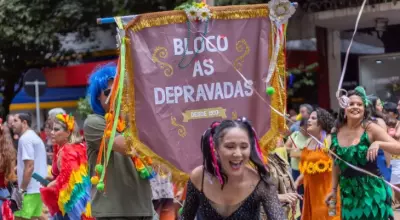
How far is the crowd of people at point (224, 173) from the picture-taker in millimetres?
4531

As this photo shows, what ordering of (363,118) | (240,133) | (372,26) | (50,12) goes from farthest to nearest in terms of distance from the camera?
(50,12)
(372,26)
(363,118)
(240,133)

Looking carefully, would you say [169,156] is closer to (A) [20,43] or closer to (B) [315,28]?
(B) [315,28]

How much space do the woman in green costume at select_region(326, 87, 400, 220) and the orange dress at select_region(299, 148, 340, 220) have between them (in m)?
1.95

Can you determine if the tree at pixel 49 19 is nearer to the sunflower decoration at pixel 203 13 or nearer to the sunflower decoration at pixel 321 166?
the sunflower decoration at pixel 321 166

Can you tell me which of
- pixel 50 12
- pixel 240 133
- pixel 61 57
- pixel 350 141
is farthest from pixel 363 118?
pixel 61 57

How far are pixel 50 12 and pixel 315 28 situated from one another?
6.25 meters

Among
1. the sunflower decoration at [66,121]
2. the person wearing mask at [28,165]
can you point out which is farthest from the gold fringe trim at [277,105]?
the person wearing mask at [28,165]

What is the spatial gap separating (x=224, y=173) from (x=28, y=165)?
18.6 feet

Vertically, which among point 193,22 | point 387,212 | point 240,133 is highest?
point 193,22

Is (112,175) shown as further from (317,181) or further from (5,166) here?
(317,181)

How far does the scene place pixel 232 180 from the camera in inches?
179

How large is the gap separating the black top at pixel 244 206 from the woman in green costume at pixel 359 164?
312 cm

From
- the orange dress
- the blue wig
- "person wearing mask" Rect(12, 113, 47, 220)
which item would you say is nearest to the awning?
"person wearing mask" Rect(12, 113, 47, 220)

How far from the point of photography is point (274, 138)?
18.4ft
